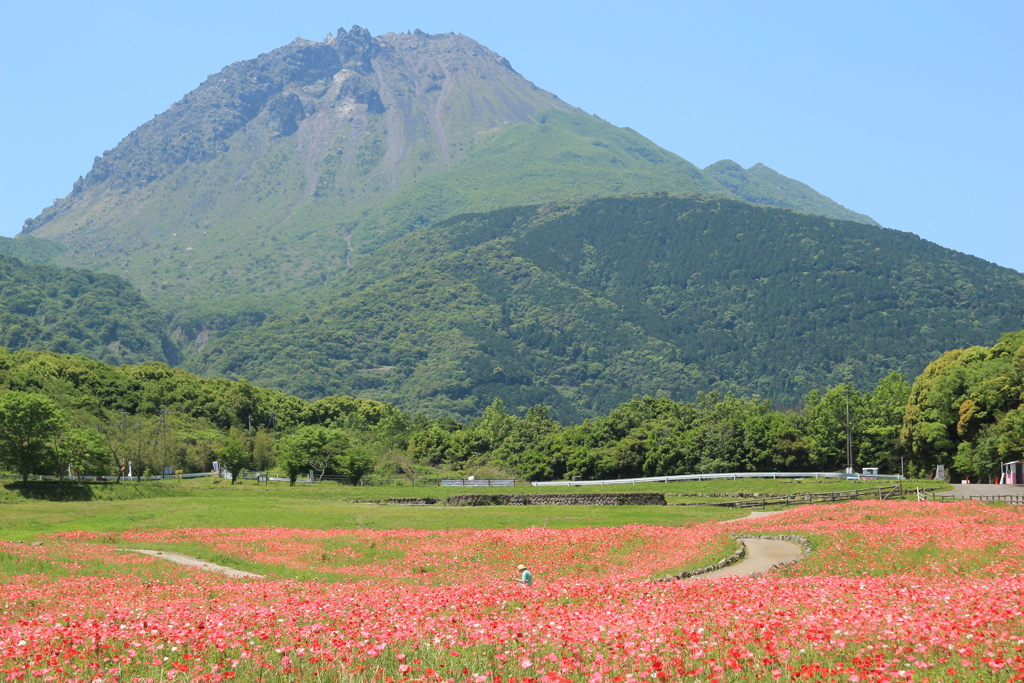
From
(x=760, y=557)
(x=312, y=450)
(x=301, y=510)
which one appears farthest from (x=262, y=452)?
(x=760, y=557)

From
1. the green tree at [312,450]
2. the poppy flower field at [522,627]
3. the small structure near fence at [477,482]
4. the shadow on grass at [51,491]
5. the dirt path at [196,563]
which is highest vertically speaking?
the green tree at [312,450]

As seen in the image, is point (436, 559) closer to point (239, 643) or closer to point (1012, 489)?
point (239, 643)

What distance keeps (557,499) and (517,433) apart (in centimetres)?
6983

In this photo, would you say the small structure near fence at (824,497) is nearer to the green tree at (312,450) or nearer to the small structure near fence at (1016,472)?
the small structure near fence at (1016,472)

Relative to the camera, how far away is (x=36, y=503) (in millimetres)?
67938

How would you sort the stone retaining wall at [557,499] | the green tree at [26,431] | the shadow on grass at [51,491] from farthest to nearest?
the green tree at [26,431], the stone retaining wall at [557,499], the shadow on grass at [51,491]

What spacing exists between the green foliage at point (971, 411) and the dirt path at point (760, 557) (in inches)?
1797

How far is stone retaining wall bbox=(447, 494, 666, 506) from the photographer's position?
74000mm

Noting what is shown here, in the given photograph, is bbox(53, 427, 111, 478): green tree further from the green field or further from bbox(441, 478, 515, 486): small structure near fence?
bbox(441, 478, 515, 486): small structure near fence

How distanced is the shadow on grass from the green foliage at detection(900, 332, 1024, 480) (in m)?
76.7

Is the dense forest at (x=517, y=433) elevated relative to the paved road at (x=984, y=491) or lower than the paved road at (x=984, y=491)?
elevated

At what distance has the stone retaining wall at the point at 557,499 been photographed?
2913 inches

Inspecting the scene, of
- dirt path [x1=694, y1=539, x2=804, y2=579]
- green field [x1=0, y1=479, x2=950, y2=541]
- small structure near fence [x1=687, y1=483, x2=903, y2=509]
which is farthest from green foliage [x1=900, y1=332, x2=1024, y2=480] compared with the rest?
dirt path [x1=694, y1=539, x2=804, y2=579]

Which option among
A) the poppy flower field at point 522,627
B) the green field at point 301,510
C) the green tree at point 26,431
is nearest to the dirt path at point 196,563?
the poppy flower field at point 522,627
